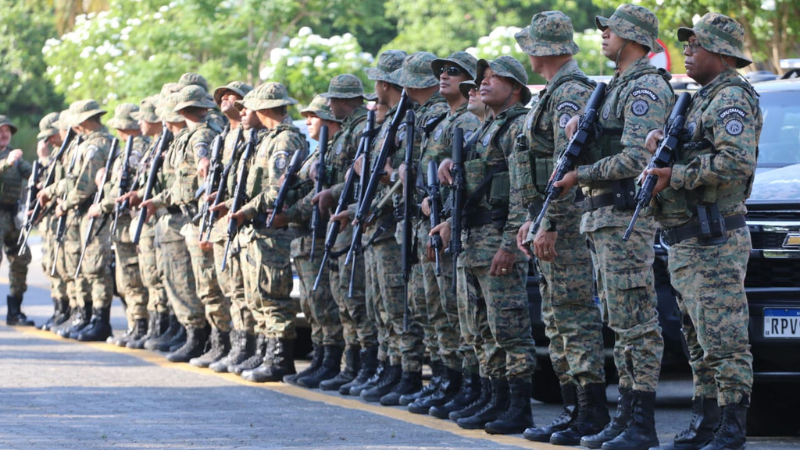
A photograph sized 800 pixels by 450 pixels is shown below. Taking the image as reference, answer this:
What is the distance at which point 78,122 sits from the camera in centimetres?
1507

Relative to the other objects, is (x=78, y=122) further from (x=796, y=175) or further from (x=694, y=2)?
Result: (x=796, y=175)

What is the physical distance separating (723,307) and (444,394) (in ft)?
9.49

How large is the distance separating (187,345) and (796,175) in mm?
6503

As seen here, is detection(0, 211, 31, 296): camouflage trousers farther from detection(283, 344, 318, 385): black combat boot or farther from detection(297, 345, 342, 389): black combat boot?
detection(297, 345, 342, 389): black combat boot

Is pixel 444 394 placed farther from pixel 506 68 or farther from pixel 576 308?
pixel 506 68

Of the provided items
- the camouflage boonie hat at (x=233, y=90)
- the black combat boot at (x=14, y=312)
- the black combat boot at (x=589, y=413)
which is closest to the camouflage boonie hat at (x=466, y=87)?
the black combat boot at (x=589, y=413)

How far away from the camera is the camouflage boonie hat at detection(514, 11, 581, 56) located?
8.02 meters

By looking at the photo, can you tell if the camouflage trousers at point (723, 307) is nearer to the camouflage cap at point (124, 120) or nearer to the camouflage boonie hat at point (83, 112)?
the camouflage cap at point (124, 120)

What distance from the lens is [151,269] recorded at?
13.8m

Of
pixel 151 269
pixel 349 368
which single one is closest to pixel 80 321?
pixel 151 269

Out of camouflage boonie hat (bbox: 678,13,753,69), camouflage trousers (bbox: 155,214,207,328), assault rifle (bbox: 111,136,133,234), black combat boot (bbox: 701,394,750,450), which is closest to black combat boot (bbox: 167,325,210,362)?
camouflage trousers (bbox: 155,214,207,328)

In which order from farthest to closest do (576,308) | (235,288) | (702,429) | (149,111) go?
(149,111) → (235,288) → (576,308) → (702,429)

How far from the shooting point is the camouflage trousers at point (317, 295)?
1102 cm

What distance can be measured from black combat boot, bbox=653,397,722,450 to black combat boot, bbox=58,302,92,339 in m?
9.08
